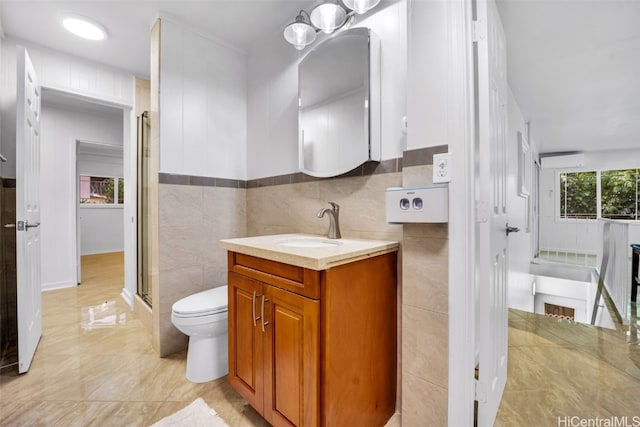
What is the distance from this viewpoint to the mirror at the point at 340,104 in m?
1.51

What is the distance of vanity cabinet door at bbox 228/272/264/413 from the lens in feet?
4.10

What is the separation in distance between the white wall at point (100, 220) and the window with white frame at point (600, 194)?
10215mm

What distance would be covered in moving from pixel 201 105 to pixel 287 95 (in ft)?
2.27

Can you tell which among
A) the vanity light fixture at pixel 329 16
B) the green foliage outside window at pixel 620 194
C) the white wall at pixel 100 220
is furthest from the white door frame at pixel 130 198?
the green foliage outside window at pixel 620 194

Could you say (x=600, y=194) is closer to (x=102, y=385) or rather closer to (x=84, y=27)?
(x=102, y=385)

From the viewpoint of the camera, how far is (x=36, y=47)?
2.39 meters

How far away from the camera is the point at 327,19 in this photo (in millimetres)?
1613

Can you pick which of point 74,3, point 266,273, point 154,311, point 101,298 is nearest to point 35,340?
point 154,311

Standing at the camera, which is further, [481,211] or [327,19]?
[327,19]

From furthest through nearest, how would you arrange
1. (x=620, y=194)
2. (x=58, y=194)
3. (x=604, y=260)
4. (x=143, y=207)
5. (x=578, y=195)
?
1. (x=578, y=195)
2. (x=620, y=194)
3. (x=58, y=194)
4. (x=604, y=260)
5. (x=143, y=207)

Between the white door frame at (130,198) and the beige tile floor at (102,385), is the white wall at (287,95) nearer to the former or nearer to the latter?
the white door frame at (130,198)

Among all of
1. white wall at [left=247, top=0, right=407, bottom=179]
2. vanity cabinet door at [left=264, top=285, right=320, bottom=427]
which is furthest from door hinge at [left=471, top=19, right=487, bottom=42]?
vanity cabinet door at [left=264, top=285, right=320, bottom=427]

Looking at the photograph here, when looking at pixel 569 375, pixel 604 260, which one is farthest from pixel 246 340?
pixel 604 260

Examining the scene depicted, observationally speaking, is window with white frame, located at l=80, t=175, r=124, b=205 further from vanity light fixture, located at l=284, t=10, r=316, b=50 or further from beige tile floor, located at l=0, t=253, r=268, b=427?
vanity light fixture, located at l=284, t=10, r=316, b=50
